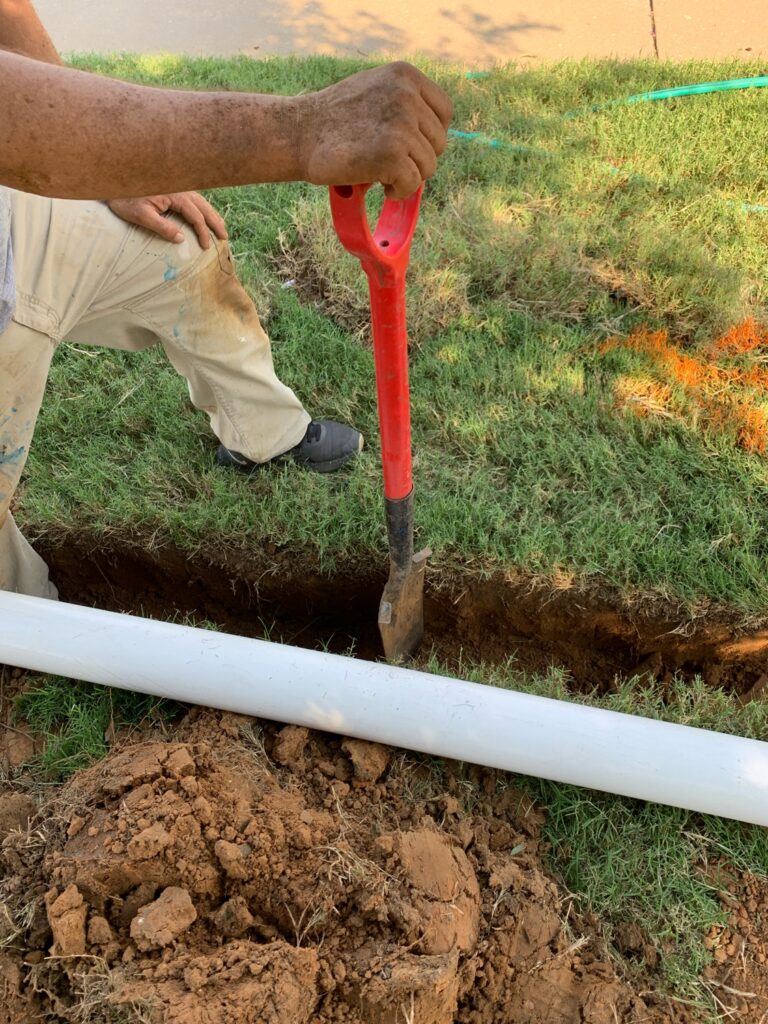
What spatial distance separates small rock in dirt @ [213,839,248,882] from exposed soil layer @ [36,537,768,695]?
871mm

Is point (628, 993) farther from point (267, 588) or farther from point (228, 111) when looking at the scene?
point (228, 111)

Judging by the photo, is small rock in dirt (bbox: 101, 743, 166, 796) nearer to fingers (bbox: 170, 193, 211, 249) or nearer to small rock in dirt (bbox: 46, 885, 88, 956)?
small rock in dirt (bbox: 46, 885, 88, 956)

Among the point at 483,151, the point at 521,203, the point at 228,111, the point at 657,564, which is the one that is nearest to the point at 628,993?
the point at 657,564

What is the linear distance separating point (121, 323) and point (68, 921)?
154 cm

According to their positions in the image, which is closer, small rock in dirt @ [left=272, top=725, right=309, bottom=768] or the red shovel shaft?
the red shovel shaft

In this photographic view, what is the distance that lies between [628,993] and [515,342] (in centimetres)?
223

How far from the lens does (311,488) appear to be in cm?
275

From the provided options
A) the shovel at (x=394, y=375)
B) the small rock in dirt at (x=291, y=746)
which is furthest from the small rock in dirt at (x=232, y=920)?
the shovel at (x=394, y=375)

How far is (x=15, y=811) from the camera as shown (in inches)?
78.7

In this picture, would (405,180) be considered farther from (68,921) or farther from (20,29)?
(68,921)

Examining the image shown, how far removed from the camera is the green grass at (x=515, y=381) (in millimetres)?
2609

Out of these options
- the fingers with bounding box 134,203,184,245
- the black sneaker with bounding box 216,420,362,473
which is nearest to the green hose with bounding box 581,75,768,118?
the black sneaker with bounding box 216,420,362,473

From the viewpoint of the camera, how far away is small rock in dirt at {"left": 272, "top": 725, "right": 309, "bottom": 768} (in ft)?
6.83

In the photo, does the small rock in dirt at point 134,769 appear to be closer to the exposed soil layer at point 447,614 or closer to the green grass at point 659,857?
the exposed soil layer at point 447,614
